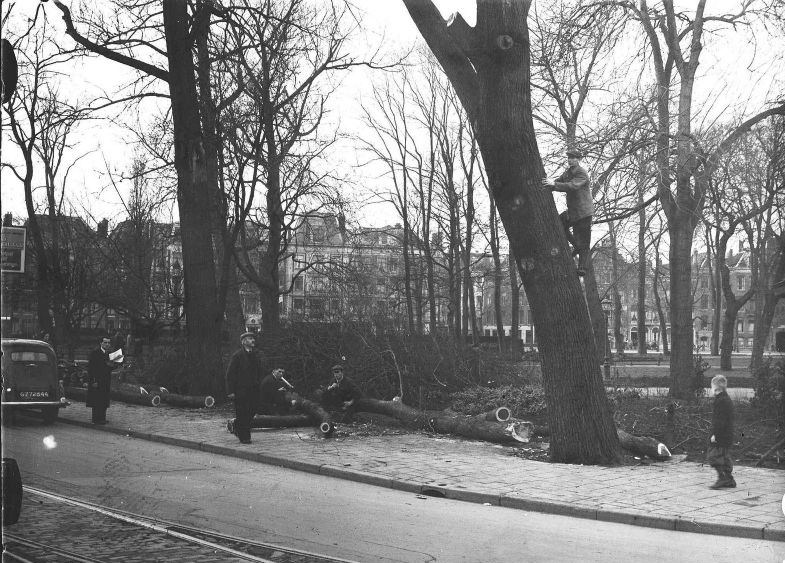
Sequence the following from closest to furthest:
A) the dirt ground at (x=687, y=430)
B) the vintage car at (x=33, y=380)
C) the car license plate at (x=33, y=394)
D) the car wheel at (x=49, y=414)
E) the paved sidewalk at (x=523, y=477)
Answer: the paved sidewalk at (x=523, y=477) < the dirt ground at (x=687, y=430) < the vintage car at (x=33, y=380) < the car license plate at (x=33, y=394) < the car wheel at (x=49, y=414)

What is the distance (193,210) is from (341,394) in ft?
22.3

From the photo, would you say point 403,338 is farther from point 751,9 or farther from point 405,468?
point 751,9

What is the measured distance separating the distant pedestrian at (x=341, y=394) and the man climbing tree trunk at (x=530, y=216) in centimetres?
529

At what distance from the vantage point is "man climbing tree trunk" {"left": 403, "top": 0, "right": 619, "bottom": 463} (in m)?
10.8

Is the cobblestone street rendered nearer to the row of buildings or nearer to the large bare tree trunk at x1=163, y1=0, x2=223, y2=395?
the large bare tree trunk at x1=163, y1=0, x2=223, y2=395

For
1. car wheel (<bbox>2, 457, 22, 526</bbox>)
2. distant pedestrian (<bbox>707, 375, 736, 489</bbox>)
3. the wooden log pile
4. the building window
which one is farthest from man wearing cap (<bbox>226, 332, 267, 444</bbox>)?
car wheel (<bbox>2, 457, 22, 526</bbox>)

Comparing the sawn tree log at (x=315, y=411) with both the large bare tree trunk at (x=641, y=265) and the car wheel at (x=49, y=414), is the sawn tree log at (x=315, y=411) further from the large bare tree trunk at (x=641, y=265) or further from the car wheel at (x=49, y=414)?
the large bare tree trunk at (x=641, y=265)

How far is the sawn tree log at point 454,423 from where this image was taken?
13.3 m

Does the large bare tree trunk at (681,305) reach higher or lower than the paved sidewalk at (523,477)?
higher

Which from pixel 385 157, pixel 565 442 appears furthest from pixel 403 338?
pixel 385 157

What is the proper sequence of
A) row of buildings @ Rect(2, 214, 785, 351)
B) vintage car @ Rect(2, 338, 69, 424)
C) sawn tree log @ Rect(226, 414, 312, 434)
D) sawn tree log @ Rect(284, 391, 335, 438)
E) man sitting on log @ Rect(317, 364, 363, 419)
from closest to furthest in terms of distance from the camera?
sawn tree log @ Rect(284, 391, 335, 438) → sawn tree log @ Rect(226, 414, 312, 434) → man sitting on log @ Rect(317, 364, 363, 419) → vintage car @ Rect(2, 338, 69, 424) → row of buildings @ Rect(2, 214, 785, 351)

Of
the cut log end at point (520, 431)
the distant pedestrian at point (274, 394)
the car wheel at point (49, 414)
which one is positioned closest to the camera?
the cut log end at point (520, 431)

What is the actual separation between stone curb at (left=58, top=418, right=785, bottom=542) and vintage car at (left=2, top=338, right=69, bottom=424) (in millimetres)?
5183

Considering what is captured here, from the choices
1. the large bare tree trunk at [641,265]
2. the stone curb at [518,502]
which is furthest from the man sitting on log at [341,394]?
the large bare tree trunk at [641,265]
